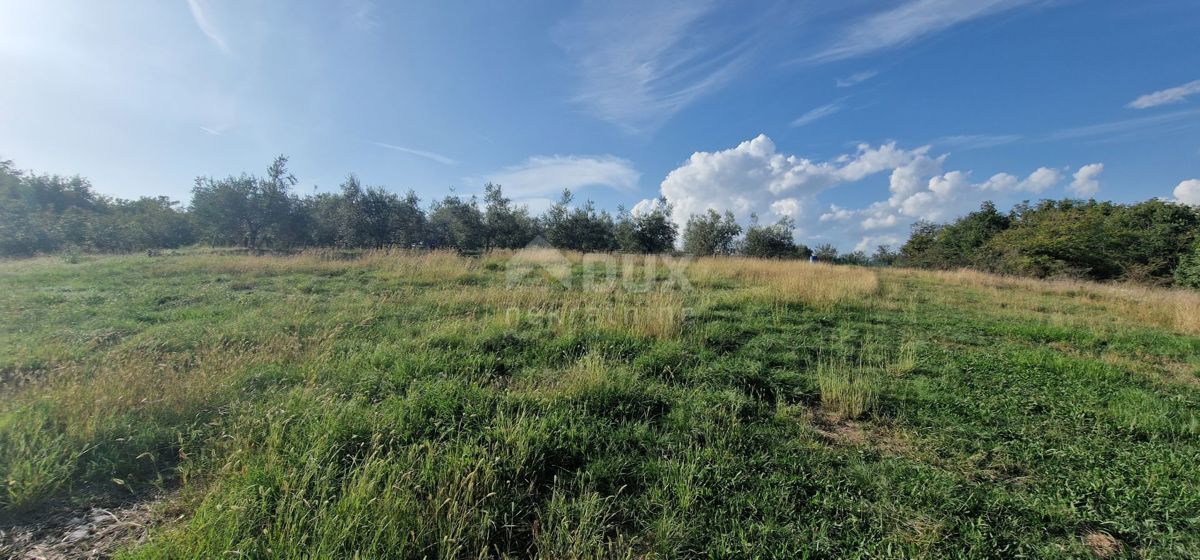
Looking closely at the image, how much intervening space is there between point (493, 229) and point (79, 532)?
96.2ft

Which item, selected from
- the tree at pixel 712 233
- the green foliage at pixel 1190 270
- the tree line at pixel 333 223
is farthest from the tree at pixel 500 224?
the green foliage at pixel 1190 270

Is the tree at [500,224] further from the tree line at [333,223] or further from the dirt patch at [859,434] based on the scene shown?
the dirt patch at [859,434]

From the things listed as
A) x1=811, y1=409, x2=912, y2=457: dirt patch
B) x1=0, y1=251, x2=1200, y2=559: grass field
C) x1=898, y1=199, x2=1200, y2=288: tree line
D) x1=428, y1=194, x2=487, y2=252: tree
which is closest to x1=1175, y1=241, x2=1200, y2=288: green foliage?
x1=898, y1=199, x2=1200, y2=288: tree line

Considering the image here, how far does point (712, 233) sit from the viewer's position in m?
29.4

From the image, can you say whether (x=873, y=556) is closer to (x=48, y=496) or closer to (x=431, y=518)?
(x=431, y=518)

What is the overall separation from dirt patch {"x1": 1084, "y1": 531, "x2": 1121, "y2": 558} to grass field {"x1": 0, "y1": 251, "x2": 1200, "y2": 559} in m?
0.01

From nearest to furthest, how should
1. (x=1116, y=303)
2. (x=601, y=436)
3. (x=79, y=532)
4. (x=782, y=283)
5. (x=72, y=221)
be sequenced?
(x=79, y=532)
(x=601, y=436)
(x=782, y=283)
(x=1116, y=303)
(x=72, y=221)

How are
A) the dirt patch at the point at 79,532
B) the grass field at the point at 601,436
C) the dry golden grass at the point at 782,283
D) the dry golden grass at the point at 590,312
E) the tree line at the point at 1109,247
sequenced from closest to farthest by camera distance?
1. the dirt patch at the point at 79,532
2. the grass field at the point at 601,436
3. the dry golden grass at the point at 590,312
4. the dry golden grass at the point at 782,283
5. the tree line at the point at 1109,247

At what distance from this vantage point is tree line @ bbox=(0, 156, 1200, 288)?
21.1 meters

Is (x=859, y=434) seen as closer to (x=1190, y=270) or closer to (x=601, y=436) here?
(x=601, y=436)

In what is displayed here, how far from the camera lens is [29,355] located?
3.96m

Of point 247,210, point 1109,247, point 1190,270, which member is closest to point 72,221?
point 247,210

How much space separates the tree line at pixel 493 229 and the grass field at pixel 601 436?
18549 mm

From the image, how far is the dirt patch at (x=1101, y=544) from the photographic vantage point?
182 centimetres
